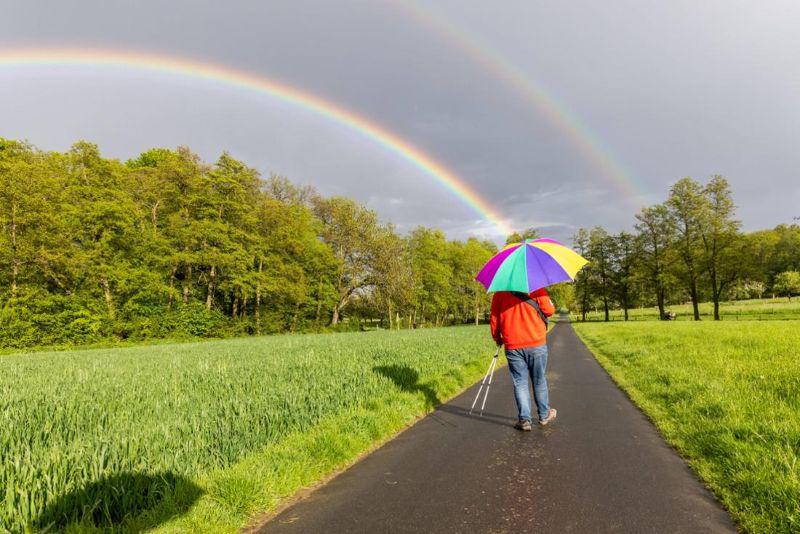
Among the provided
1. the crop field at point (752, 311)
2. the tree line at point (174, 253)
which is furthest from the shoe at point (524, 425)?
the crop field at point (752, 311)

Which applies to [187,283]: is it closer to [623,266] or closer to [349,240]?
[349,240]

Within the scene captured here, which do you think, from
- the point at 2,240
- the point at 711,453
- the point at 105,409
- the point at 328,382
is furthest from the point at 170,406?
the point at 2,240

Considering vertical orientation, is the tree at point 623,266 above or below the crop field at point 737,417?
above

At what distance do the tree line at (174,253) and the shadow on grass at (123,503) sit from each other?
30.1m

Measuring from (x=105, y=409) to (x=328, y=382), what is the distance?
12.0 ft

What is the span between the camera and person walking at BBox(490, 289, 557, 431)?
6.09m

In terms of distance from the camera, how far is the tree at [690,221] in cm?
4725

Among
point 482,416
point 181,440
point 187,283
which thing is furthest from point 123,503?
point 187,283

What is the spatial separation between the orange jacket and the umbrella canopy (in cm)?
39

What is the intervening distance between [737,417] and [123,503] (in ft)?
25.7

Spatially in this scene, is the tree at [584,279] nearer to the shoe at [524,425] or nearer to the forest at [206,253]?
the forest at [206,253]

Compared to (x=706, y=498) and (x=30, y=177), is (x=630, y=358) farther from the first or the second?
(x=30, y=177)

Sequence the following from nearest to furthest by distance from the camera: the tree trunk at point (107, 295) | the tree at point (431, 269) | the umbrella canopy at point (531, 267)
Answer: the umbrella canopy at point (531, 267) → the tree trunk at point (107, 295) → the tree at point (431, 269)

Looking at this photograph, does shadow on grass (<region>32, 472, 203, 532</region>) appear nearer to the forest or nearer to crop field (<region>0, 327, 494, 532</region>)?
crop field (<region>0, 327, 494, 532</region>)
